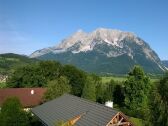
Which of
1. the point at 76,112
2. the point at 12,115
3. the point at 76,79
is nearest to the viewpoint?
the point at 76,112

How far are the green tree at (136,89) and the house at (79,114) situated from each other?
3647 cm

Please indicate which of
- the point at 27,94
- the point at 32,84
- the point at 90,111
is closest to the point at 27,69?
the point at 32,84

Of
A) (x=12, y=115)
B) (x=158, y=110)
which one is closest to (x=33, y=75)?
(x=12, y=115)

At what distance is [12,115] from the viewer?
38438 millimetres

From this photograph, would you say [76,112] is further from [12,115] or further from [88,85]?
[88,85]

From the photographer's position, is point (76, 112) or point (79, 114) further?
point (76, 112)

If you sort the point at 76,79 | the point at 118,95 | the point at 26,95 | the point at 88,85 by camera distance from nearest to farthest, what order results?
the point at 26,95
the point at 88,85
the point at 118,95
the point at 76,79

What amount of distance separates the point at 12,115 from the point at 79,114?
943 cm

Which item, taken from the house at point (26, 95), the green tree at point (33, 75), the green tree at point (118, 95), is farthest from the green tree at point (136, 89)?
the green tree at point (33, 75)

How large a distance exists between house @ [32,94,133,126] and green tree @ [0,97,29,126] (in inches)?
116

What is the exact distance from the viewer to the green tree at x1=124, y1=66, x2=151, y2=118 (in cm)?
7894

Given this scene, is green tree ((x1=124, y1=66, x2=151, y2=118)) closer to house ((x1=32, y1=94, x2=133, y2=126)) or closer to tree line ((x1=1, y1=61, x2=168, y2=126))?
tree line ((x1=1, y1=61, x2=168, y2=126))

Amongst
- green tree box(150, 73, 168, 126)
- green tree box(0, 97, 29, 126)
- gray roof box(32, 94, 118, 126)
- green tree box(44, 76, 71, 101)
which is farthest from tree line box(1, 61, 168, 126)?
green tree box(150, 73, 168, 126)

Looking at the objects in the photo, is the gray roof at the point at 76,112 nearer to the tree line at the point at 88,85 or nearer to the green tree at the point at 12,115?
the green tree at the point at 12,115
